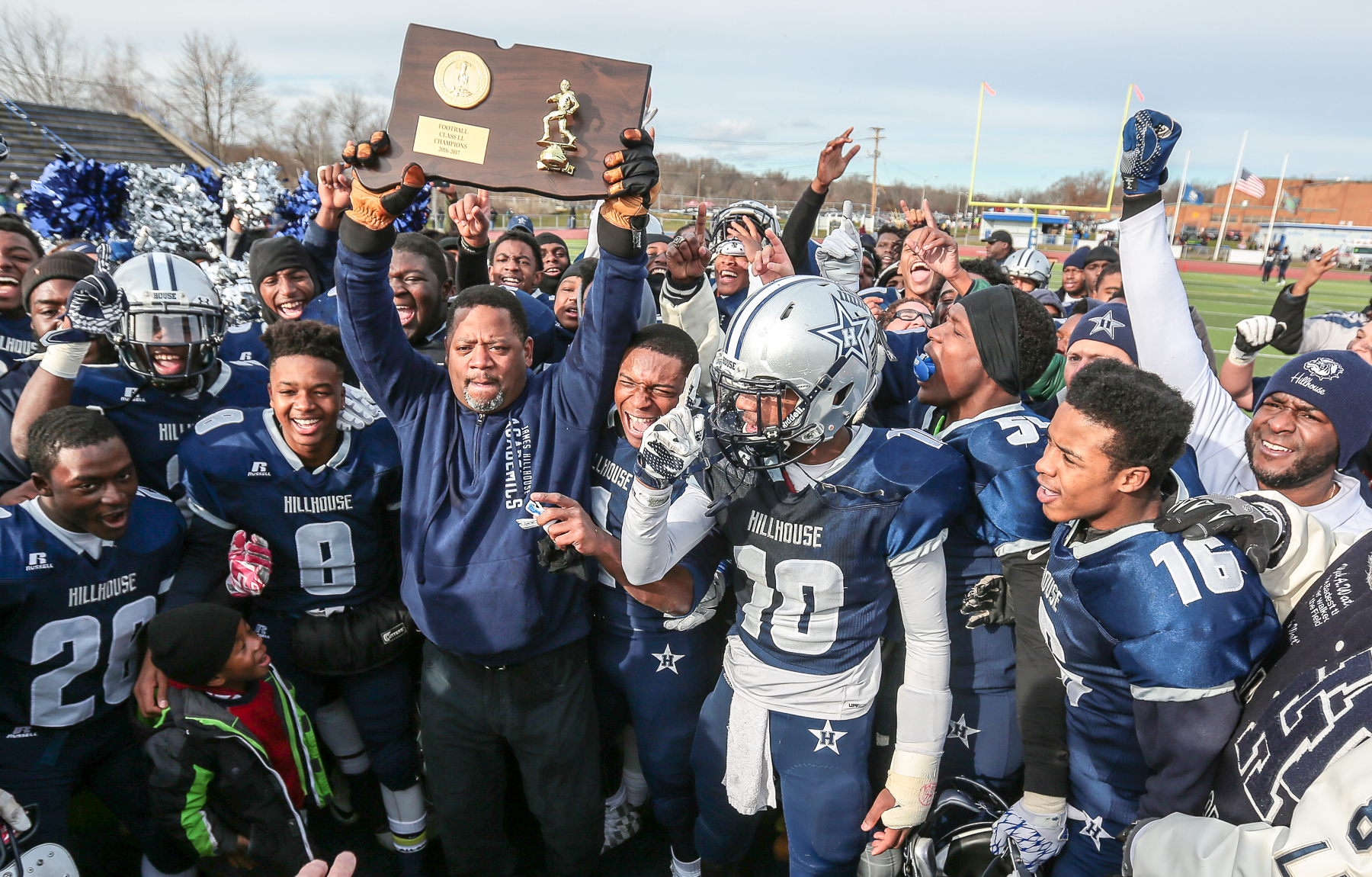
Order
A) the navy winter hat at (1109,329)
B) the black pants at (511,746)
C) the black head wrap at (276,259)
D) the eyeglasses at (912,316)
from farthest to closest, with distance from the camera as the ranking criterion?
the black head wrap at (276,259) < the eyeglasses at (912,316) < the navy winter hat at (1109,329) < the black pants at (511,746)

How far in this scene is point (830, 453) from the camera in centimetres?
245

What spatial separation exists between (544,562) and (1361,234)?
2978 inches

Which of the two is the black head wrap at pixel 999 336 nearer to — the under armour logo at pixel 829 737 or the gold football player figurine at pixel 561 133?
the under armour logo at pixel 829 737

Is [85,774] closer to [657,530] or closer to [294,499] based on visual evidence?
[294,499]

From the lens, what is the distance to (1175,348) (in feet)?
9.60

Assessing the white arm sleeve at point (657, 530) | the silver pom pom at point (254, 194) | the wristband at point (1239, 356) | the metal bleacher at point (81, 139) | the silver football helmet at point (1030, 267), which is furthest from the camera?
the metal bleacher at point (81, 139)

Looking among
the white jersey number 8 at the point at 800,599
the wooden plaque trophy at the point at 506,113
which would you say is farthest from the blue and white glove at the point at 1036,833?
the wooden plaque trophy at the point at 506,113

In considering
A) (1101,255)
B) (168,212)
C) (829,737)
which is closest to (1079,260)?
(1101,255)

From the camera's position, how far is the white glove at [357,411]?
3.19 m

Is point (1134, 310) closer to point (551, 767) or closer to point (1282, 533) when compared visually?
point (1282, 533)

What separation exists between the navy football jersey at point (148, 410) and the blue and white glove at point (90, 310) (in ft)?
0.85

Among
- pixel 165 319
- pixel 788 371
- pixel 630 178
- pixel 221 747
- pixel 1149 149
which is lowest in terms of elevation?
pixel 221 747

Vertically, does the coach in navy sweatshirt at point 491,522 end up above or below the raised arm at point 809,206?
below

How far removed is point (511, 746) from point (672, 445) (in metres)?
1.58
